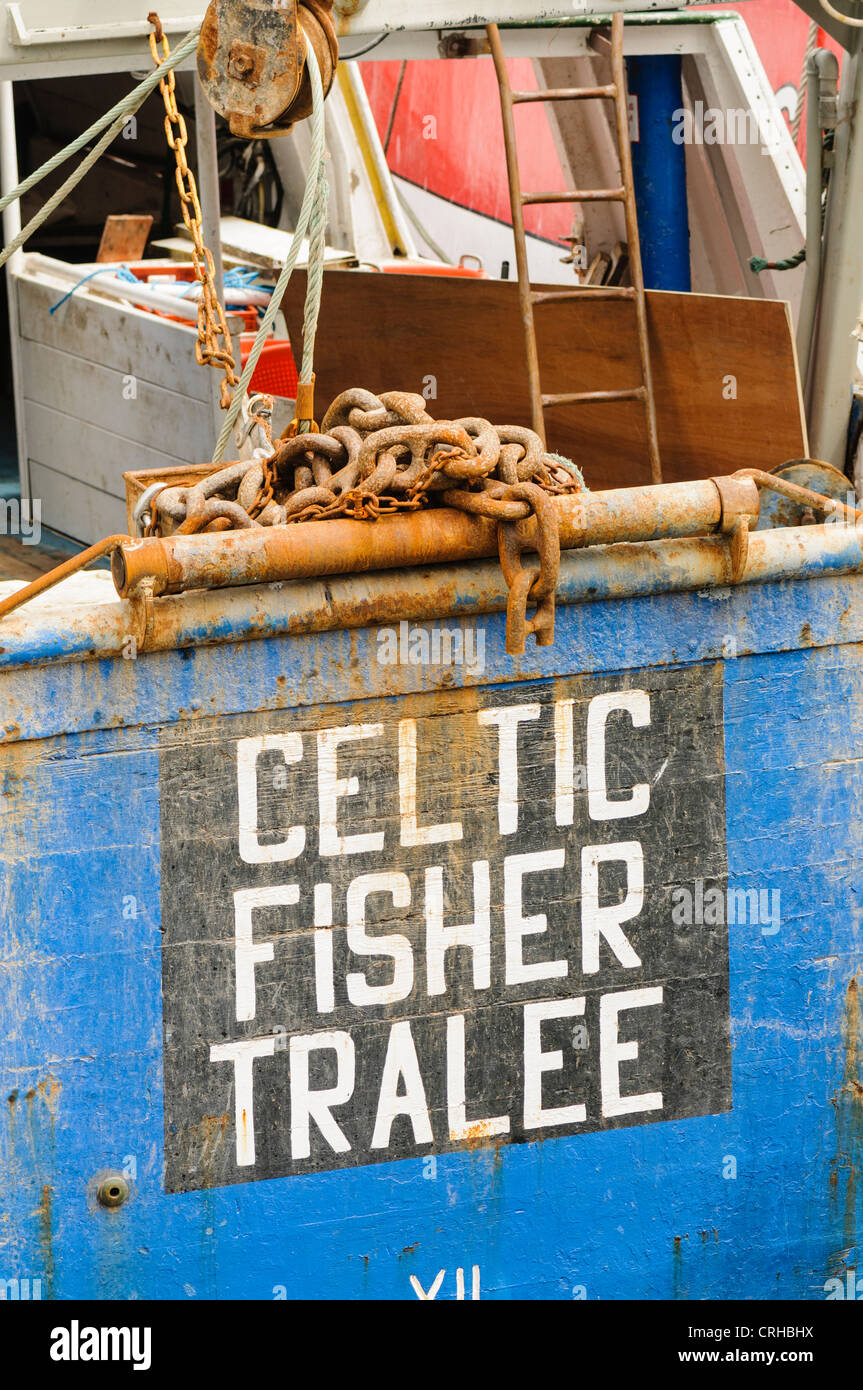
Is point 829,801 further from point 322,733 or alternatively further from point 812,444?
point 812,444

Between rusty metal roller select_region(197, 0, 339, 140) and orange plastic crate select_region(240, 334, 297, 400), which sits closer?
rusty metal roller select_region(197, 0, 339, 140)

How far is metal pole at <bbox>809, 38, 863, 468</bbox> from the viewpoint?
5.70 metres

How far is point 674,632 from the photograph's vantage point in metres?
3.16

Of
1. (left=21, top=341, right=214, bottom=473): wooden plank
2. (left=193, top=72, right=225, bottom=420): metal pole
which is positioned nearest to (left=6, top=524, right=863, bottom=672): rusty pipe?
(left=193, top=72, right=225, bottom=420): metal pole

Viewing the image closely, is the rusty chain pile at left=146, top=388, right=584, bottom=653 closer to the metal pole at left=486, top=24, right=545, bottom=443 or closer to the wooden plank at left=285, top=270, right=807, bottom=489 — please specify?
the metal pole at left=486, top=24, right=545, bottom=443

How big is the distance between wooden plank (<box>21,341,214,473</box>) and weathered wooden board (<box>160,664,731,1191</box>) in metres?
4.51

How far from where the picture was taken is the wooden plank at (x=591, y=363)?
6.00 m

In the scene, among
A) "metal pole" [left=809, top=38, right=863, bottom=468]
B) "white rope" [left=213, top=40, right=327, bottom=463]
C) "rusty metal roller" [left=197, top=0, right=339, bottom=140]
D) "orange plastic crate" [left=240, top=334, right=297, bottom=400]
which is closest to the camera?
"white rope" [left=213, top=40, right=327, bottom=463]

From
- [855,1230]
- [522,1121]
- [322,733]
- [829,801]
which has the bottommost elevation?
→ [855,1230]

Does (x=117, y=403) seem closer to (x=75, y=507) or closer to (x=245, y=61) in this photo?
(x=75, y=507)

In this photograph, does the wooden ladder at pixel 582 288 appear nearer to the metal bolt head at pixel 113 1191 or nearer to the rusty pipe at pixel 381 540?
the rusty pipe at pixel 381 540

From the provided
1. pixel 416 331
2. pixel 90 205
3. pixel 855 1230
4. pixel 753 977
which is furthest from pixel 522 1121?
pixel 90 205

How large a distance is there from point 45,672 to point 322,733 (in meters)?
0.51

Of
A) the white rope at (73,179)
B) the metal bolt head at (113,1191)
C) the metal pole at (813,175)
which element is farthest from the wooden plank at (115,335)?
the metal bolt head at (113,1191)
